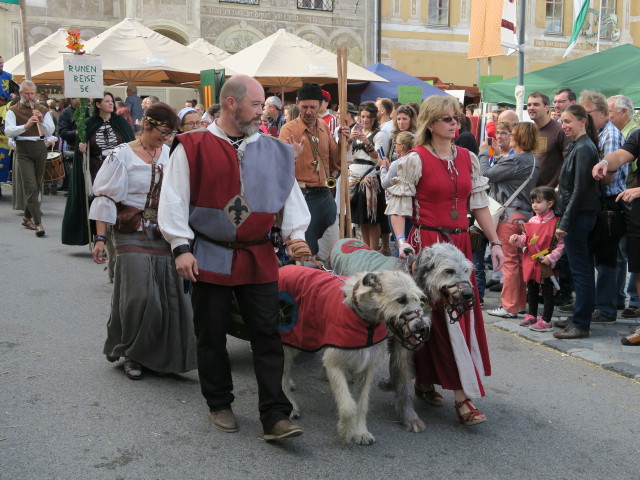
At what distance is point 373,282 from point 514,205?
4049mm

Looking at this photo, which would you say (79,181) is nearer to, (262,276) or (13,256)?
(13,256)

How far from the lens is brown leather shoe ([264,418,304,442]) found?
4.27 metres

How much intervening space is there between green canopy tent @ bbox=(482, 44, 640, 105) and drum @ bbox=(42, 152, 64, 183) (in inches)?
333

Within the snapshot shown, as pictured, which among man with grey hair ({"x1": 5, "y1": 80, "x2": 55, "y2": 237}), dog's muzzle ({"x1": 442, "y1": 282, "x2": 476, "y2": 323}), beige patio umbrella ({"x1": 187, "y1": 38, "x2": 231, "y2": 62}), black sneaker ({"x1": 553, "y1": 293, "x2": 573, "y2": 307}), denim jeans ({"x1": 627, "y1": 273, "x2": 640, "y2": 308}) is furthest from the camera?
beige patio umbrella ({"x1": 187, "y1": 38, "x2": 231, "y2": 62})

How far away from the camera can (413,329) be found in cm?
417

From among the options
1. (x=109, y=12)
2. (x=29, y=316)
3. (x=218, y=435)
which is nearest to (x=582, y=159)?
(x=218, y=435)

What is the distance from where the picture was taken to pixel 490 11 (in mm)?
12125

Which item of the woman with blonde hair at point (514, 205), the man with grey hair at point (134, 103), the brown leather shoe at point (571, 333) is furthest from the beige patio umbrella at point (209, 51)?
the brown leather shoe at point (571, 333)

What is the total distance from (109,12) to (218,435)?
26789mm

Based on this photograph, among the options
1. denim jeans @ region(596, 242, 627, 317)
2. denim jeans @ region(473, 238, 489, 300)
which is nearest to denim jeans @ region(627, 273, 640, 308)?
denim jeans @ region(596, 242, 627, 317)

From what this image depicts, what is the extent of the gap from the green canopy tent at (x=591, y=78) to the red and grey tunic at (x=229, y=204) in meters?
9.81

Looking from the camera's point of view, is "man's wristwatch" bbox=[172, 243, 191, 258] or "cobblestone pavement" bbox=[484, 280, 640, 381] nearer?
"man's wristwatch" bbox=[172, 243, 191, 258]

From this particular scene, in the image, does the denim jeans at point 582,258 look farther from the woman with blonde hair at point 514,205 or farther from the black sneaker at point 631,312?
the black sneaker at point 631,312

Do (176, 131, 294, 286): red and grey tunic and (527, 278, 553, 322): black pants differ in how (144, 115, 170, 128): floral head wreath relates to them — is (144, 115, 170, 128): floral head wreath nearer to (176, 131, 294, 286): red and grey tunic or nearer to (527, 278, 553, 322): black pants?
(176, 131, 294, 286): red and grey tunic
